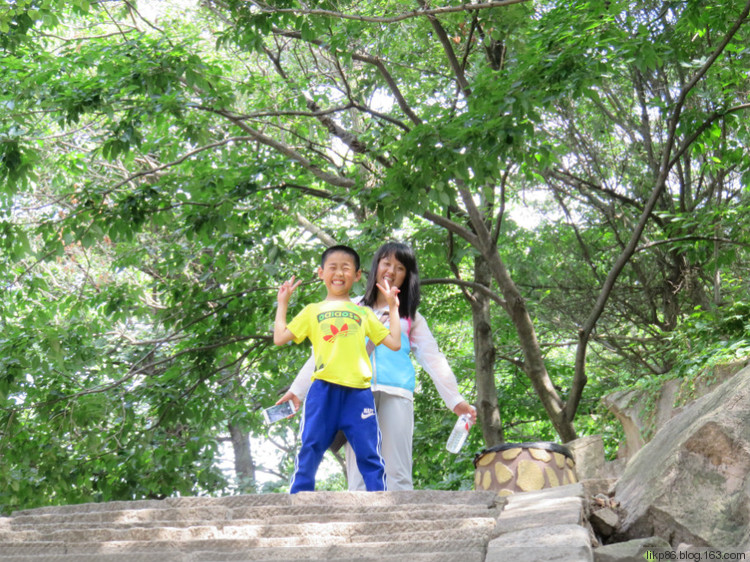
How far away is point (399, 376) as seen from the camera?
4.52m

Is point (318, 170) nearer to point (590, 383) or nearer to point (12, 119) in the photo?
point (12, 119)

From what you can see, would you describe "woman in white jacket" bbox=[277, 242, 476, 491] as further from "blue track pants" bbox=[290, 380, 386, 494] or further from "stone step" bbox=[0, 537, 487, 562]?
"stone step" bbox=[0, 537, 487, 562]

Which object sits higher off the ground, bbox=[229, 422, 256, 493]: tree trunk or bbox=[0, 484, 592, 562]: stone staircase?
bbox=[0, 484, 592, 562]: stone staircase

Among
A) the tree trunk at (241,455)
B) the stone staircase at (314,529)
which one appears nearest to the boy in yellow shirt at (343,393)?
the stone staircase at (314,529)

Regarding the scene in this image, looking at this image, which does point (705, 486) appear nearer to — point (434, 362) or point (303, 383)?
point (434, 362)

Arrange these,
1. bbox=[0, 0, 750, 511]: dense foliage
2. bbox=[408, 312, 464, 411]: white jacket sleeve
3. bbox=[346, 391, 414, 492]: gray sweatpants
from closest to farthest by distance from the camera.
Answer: bbox=[346, 391, 414, 492]: gray sweatpants
bbox=[408, 312, 464, 411]: white jacket sleeve
bbox=[0, 0, 750, 511]: dense foliage

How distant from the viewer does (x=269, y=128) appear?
10523 millimetres

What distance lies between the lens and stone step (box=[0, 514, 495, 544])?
2.76 meters

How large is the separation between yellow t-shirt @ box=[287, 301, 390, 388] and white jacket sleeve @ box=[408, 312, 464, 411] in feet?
1.60

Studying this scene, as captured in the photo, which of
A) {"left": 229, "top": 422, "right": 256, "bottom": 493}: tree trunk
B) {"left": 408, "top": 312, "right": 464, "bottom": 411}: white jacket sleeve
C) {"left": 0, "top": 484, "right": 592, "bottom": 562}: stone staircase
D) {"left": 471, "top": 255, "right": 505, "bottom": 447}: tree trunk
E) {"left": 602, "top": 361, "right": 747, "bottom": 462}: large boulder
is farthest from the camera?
{"left": 229, "top": 422, "right": 256, "bottom": 493}: tree trunk

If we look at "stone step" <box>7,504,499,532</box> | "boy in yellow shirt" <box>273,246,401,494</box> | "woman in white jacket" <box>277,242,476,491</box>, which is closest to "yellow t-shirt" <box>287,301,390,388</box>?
"boy in yellow shirt" <box>273,246,401,494</box>

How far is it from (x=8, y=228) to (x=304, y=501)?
4.95 m

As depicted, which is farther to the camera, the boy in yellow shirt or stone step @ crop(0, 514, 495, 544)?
the boy in yellow shirt

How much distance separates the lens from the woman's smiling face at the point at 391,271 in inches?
190
